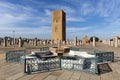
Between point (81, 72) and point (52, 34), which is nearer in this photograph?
point (81, 72)

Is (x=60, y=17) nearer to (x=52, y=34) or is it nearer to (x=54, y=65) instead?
(x=52, y=34)

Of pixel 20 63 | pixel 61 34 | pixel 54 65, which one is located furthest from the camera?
pixel 61 34

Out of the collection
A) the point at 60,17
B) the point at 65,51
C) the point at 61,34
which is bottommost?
the point at 65,51

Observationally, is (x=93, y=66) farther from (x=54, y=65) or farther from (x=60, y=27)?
(x=60, y=27)

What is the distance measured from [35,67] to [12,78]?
1264 mm

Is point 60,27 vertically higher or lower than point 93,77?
higher

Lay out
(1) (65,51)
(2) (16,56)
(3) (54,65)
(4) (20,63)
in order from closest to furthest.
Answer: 1. (3) (54,65)
2. (4) (20,63)
3. (2) (16,56)
4. (1) (65,51)

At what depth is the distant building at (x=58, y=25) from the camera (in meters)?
61.5

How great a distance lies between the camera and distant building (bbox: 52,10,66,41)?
61541 mm

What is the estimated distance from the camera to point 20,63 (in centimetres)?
859

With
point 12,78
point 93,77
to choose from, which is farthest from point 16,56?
→ point 93,77

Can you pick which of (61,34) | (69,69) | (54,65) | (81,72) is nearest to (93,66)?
(81,72)

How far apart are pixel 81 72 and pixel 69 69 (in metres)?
0.68

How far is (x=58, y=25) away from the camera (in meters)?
62.2
